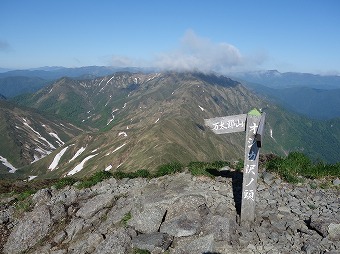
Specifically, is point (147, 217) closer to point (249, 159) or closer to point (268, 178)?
point (249, 159)

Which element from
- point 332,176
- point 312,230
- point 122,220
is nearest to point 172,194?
point 122,220

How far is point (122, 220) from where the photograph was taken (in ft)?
49.0

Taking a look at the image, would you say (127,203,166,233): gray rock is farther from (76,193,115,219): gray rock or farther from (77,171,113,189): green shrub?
(77,171,113,189): green shrub

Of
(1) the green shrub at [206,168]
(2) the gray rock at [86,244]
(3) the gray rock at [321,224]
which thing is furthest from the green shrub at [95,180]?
(3) the gray rock at [321,224]

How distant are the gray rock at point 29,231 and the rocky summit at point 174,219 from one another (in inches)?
1.8

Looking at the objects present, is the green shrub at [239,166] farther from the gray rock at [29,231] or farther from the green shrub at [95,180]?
the gray rock at [29,231]

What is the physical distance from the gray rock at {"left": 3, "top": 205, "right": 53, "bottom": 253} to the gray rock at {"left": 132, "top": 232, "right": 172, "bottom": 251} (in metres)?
5.62

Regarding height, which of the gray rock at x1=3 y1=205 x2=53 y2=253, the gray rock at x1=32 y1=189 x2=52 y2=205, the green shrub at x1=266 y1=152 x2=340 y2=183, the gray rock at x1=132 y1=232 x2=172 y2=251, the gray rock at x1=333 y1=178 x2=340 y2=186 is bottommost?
the gray rock at x1=3 y1=205 x2=53 y2=253

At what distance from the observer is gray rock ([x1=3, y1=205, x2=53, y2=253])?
615 inches

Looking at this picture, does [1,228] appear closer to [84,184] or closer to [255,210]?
[84,184]

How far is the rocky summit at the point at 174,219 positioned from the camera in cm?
1216

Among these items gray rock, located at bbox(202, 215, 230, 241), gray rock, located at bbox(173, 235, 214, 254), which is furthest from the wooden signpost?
gray rock, located at bbox(173, 235, 214, 254)

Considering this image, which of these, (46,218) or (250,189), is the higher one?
(250,189)

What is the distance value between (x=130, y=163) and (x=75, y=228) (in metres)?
140
